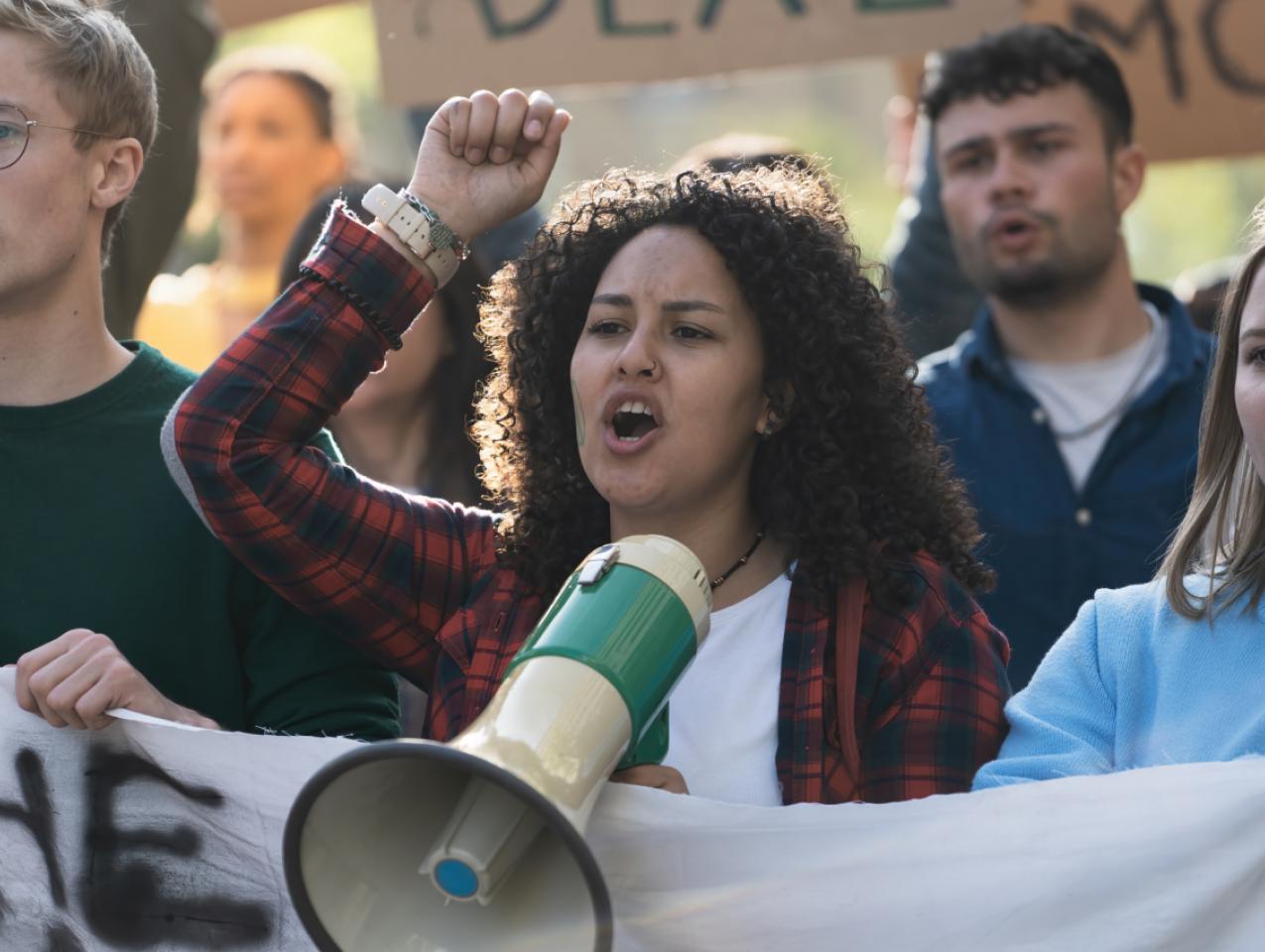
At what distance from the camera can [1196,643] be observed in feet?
7.44

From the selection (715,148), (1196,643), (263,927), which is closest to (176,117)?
(715,148)

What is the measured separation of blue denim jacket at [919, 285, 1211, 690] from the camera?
3562mm

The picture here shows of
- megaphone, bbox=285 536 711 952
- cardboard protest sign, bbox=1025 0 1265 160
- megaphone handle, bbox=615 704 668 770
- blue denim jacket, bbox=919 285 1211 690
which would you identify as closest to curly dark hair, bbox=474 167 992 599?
megaphone handle, bbox=615 704 668 770

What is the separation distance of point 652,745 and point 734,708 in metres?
0.28

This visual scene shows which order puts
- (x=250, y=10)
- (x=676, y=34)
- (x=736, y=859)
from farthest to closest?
1. (x=250, y=10)
2. (x=676, y=34)
3. (x=736, y=859)

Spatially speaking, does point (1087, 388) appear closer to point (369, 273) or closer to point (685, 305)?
point (685, 305)

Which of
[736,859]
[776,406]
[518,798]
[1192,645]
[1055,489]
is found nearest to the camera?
[518,798]

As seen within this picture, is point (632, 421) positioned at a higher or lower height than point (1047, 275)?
lower

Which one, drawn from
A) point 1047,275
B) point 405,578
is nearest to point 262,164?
point 1047,275

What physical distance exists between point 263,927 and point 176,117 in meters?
2.16

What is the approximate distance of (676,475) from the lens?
2.53 meters

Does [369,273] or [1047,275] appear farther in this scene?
[1047,275]

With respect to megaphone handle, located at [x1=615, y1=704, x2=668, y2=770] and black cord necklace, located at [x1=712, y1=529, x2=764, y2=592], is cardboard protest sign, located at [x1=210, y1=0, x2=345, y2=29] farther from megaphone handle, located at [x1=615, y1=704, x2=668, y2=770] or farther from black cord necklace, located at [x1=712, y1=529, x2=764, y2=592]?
megaphone handle, located at [x1=615, y1=704, x2=668, y2=770]

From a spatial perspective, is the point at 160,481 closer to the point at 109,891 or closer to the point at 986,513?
the point at 109,891
